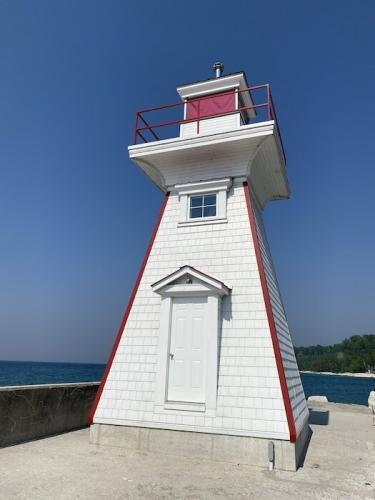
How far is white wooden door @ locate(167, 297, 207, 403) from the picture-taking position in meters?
7.59

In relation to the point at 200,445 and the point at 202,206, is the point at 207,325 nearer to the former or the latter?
the point at 200,445

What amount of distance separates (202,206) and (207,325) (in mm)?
3078

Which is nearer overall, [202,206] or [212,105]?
[202,206]

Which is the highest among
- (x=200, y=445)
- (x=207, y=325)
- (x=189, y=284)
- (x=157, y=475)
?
(x=189, y=284)

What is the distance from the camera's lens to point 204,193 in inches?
364

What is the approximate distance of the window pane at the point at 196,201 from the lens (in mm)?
9336

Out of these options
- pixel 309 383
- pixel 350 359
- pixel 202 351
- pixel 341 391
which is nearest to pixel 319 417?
pixel 202 351

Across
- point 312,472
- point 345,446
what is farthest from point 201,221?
point 345,446

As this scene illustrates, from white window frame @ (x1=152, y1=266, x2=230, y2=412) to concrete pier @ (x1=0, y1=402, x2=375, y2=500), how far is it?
39.3 inches

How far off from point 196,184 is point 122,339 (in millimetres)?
4153

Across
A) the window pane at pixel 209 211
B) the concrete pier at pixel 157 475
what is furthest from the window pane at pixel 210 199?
the concrete pier at pixel 157 475

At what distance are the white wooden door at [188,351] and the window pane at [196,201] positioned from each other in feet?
8.27

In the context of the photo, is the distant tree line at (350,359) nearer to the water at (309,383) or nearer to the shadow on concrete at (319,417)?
the water at (309,383)

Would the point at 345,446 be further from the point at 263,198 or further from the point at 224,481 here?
the point at 263,198
